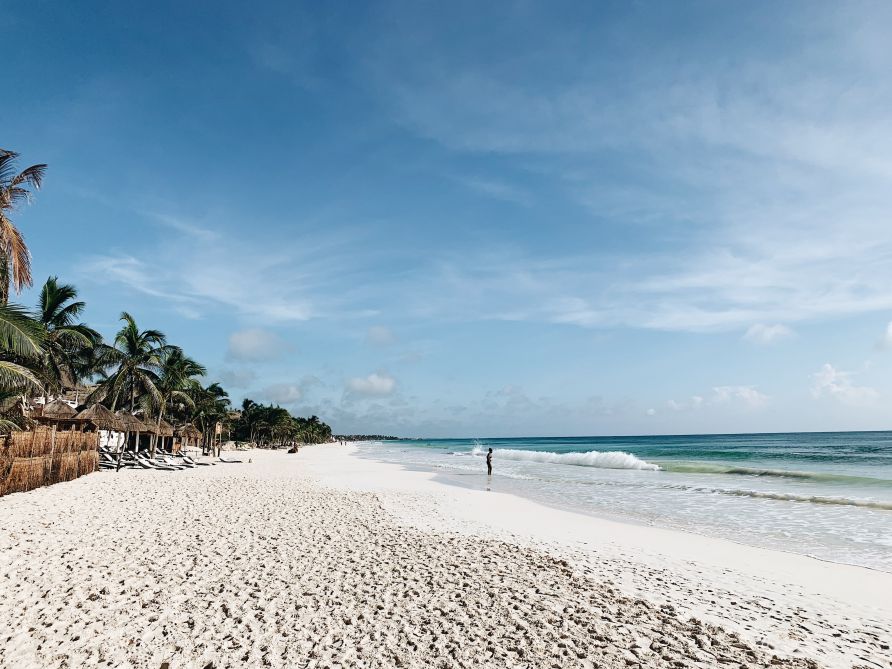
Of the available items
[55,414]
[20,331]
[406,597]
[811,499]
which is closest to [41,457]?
[20,331]

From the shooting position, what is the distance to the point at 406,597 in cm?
636

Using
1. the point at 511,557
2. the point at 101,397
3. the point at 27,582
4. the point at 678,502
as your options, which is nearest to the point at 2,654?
the point at 27,582

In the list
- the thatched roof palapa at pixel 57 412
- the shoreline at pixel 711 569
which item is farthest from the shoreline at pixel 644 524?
the thatched roof palapa at pixel 57 412

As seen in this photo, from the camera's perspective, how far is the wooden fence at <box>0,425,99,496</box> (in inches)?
533

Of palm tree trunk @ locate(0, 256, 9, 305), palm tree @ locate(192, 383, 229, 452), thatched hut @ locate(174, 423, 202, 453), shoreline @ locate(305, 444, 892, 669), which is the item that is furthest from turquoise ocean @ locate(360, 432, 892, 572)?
palm tree @ locate(192, 383, 229, 452)

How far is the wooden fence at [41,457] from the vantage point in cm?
1353

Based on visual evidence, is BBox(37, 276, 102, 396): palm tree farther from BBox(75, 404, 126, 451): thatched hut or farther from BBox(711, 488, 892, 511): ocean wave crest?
BBox(711, 488, 892, 511): ocean wave crest

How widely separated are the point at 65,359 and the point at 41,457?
42.5 ft

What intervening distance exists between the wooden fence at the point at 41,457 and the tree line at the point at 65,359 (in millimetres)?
1165

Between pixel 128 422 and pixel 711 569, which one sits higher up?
pixel 128 422

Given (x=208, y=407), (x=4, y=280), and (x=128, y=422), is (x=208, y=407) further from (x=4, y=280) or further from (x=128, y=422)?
(x=4, y=280)

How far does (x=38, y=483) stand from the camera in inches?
594

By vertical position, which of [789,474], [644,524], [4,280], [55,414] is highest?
[4,280]

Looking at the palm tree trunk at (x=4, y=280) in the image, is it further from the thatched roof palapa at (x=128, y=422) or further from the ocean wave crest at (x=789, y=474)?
the ocean wave crest at (x=789, y=474)
